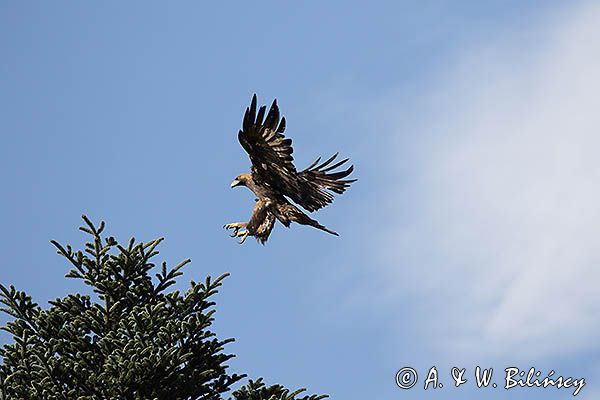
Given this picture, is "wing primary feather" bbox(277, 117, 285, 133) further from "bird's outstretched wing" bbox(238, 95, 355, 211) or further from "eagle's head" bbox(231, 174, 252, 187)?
"eagle's head" bbox(231, 174, 252, 187)

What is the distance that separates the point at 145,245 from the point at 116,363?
1726 mm

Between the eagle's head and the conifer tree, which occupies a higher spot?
the eagle's head

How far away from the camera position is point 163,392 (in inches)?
414

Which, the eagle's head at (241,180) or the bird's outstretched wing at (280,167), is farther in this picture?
the eagle's head at (241,180)

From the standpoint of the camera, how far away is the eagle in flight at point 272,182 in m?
10.6

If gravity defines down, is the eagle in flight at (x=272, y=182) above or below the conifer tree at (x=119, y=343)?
above

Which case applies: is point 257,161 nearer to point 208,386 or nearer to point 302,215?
point 302,215

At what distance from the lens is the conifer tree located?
10156 millimetres

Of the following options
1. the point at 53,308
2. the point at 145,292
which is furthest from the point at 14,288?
the point at 145,292

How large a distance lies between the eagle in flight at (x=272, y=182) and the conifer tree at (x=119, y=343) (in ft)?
3.96

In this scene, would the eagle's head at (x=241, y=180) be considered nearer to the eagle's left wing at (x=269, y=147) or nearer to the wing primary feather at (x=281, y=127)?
the eagle's left wing at (x=269, y=147)

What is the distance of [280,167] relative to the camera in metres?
11.2

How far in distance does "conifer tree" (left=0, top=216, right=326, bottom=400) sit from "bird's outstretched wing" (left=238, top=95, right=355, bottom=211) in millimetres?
1515

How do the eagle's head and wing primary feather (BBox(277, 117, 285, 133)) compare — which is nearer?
wing primary feather (BBox(277, 117, 285, 133))
